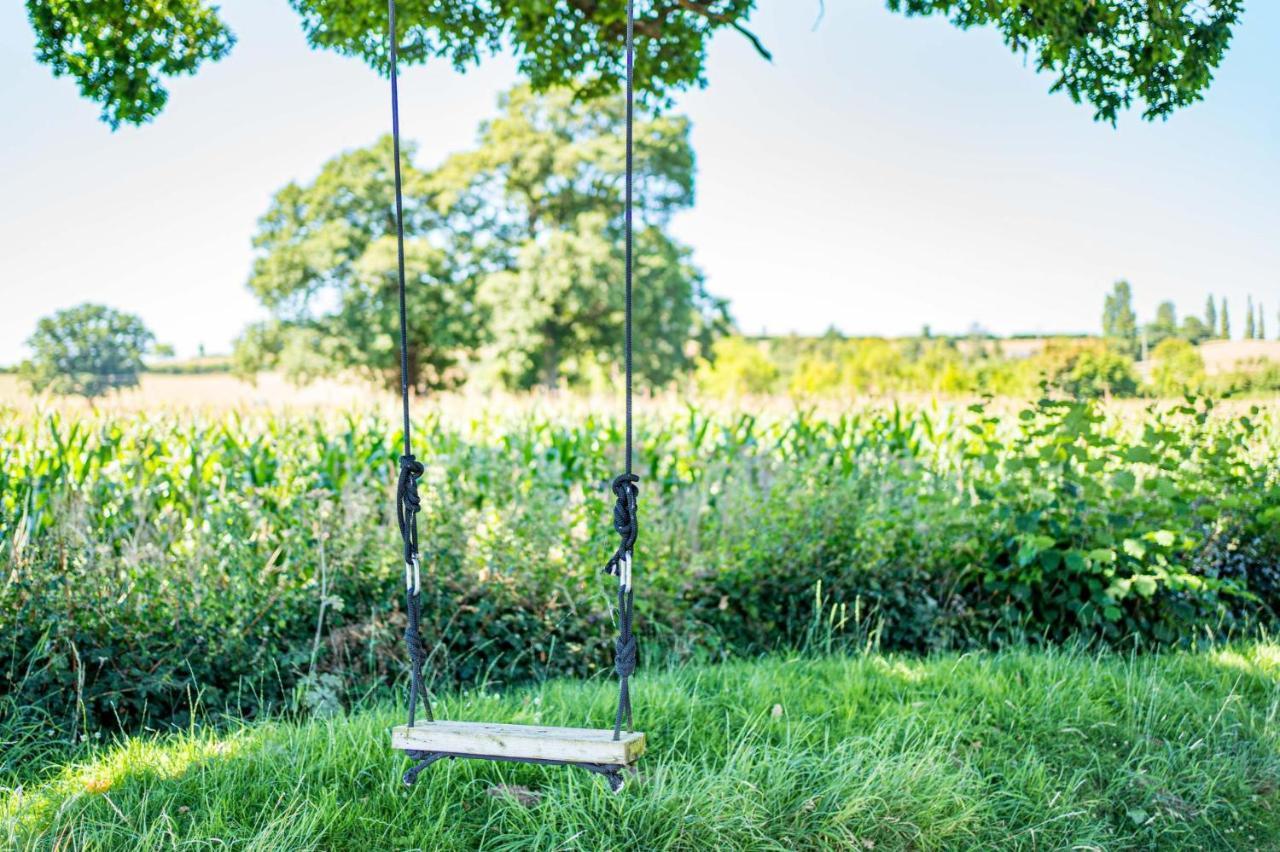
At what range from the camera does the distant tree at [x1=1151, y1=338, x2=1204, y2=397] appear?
10052 millimetres

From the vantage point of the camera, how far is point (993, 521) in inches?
210

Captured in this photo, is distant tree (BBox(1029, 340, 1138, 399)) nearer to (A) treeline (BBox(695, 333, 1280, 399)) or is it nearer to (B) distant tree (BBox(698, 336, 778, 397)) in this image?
(A) treeline (BBox(695, 333, 1280, 399))

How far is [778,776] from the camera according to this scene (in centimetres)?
304

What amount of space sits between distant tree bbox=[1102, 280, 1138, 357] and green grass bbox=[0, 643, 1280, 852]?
32.9ft

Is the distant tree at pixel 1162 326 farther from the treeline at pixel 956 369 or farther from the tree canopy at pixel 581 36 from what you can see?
the tree canopy at pixel 581 36

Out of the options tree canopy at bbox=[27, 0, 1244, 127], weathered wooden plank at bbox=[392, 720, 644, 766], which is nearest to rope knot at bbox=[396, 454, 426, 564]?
weathered wooden plank at bbox=[392, 720, 644, 766]

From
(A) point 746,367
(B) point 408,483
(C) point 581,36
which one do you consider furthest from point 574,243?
(A) point 746,367

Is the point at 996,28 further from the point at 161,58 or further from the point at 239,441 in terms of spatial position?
the point at 239,441

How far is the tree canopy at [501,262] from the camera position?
27.4 metres

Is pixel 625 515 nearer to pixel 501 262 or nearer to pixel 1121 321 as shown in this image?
pixel 1121 321

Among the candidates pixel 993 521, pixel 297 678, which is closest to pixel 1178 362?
pixel 993 521

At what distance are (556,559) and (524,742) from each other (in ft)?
8.21

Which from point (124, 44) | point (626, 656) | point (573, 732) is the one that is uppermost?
point (124, 44)

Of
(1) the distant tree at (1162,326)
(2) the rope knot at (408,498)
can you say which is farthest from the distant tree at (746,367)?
(2) the rope knot at (408,498)
